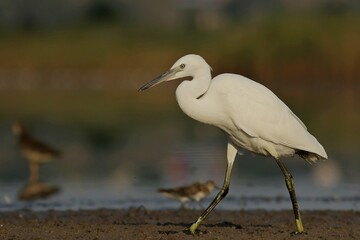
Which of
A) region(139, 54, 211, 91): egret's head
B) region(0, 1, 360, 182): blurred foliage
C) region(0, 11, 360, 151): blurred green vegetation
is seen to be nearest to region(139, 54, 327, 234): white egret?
region(139, 54, 211, 91): egret's head

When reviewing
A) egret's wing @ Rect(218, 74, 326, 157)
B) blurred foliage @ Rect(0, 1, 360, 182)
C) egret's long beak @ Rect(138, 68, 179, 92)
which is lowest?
blurred foliage @ Rect(0, 1, 360, 182)

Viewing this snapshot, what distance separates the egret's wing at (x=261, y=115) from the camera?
10.0 metres

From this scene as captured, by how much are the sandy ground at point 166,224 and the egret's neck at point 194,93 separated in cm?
122

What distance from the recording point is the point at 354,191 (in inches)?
603

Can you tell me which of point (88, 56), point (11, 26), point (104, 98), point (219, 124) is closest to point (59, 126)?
point (104, 98)

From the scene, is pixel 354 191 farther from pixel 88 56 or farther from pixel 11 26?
pixel 11 26

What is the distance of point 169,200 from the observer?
48.3ft

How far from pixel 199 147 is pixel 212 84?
42.3 feet

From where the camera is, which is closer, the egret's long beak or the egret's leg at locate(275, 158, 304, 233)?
the egret's long beak

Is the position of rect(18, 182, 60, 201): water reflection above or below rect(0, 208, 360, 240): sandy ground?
below

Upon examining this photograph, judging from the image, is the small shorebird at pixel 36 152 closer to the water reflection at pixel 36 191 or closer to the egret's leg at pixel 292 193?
the water reflection at pixel 36 191

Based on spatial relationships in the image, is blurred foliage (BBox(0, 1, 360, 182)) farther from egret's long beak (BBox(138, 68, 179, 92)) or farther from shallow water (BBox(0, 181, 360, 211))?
egret's long beak (BBox(138, 68, 179, 92))

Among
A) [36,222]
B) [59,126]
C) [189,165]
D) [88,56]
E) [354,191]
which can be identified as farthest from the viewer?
[88,56]

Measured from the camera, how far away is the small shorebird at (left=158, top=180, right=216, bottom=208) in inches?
531
